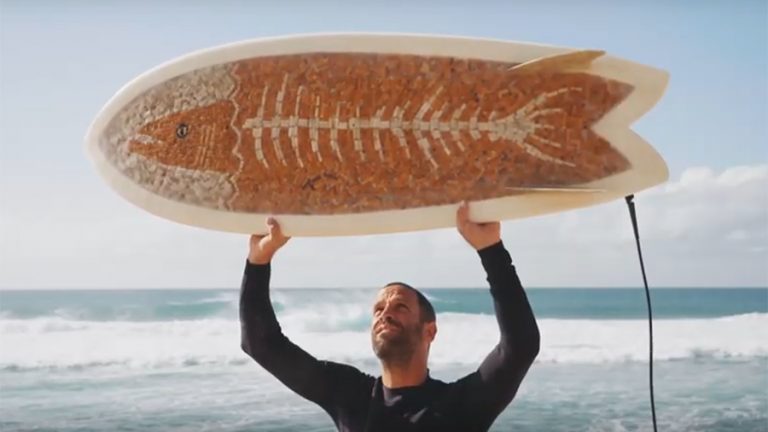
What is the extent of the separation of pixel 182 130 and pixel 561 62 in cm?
78

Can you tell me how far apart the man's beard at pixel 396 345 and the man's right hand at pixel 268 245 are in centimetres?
28

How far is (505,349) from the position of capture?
1.61 m

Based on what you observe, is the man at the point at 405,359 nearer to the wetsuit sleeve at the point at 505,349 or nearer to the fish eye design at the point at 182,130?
the wetsuit sleeve at the point at 505,349

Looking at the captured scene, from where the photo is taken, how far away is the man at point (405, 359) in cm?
161

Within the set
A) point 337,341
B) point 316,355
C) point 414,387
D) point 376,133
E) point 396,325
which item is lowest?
point 414,387

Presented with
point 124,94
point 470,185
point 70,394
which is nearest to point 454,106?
point 470,185

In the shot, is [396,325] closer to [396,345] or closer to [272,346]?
[396,345]

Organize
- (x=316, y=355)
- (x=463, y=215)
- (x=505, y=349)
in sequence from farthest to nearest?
(x=316, y=355) < (x=463, y=215) < (x=505, y=349)

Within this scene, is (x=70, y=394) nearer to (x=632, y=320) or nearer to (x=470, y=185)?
(x=470, y=185)

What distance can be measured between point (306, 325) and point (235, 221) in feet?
31.3

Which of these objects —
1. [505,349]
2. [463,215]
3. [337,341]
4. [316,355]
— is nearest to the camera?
[505,349]

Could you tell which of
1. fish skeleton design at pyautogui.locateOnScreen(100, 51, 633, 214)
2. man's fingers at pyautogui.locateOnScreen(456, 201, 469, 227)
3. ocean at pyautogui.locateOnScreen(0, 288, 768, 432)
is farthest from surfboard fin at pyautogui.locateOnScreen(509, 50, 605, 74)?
ocean at pyautogui.locateOnScreen(0, 288, 768, 432)

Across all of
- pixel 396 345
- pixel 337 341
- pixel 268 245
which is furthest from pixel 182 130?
pixel 337 341

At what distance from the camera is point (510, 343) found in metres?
1.60
